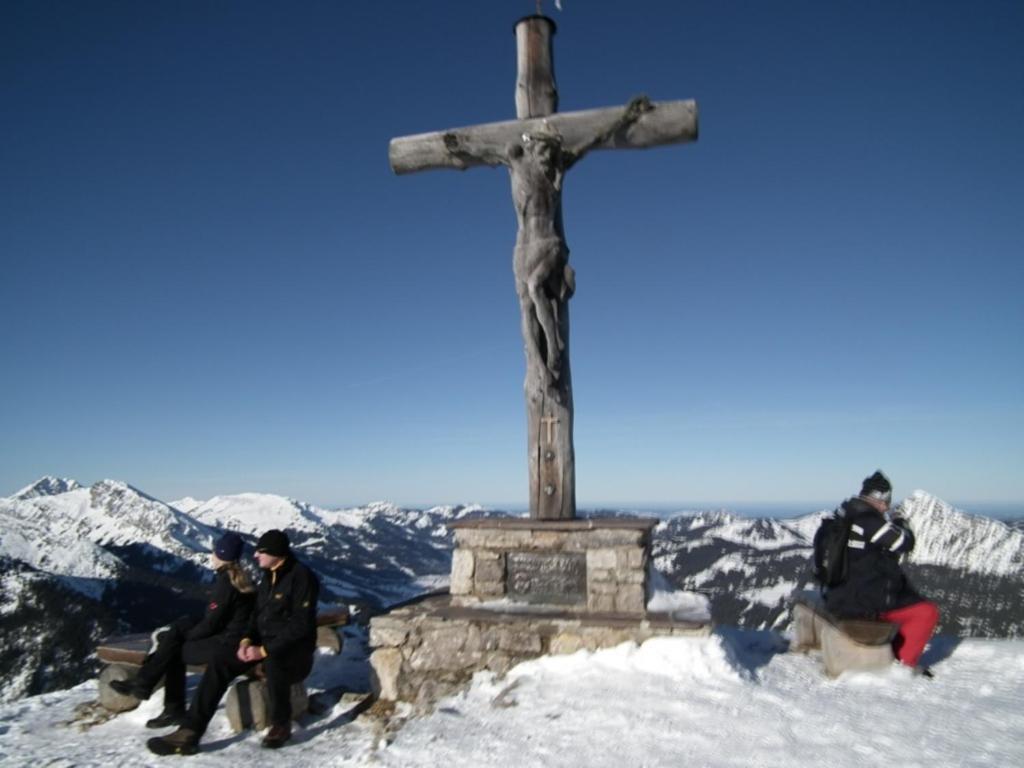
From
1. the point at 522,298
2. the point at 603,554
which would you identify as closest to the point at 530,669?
the point at 603,554

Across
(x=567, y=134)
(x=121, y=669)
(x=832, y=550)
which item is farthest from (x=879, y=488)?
(x=121, y=669)

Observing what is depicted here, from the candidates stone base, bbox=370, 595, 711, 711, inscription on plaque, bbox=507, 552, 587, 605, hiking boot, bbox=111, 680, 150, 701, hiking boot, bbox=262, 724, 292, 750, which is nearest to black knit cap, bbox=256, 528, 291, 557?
stone base, bbox=370, 595, 711, 711

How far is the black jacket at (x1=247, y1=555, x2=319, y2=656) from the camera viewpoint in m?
5.61

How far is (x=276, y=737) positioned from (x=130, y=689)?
1774 mm

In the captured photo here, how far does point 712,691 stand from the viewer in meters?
4.96

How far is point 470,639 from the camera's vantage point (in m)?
6.07

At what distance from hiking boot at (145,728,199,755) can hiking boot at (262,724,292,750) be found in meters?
0.56

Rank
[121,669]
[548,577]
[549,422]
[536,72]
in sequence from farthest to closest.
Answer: [536,72] → [549,422] → [548,577] → [121,669]

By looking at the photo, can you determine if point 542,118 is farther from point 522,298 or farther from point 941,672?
point 941,672

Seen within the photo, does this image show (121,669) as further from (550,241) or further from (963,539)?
(963,539)

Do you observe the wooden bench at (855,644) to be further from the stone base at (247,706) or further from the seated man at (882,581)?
the stone base at (247,706)

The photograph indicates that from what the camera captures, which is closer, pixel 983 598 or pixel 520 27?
pixel 520 27

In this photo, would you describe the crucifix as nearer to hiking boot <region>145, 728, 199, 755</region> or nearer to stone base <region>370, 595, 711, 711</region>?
stone base <region>370, 595, 711, 711</region>

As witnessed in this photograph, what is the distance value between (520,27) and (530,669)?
728cm
